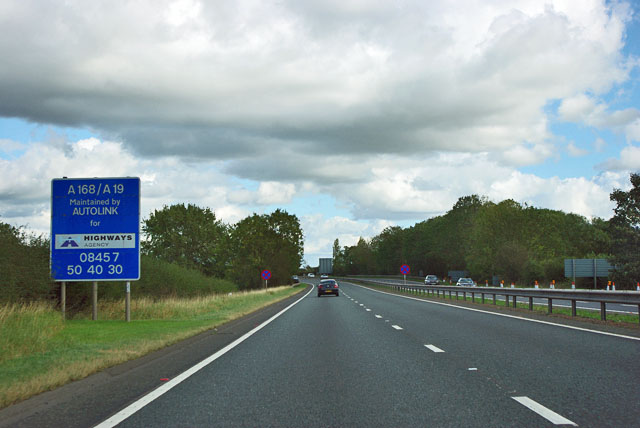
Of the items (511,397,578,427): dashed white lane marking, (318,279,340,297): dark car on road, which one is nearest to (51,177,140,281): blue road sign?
(511,397,578,427): dashed white lane marking

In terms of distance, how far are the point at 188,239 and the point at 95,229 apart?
268ft

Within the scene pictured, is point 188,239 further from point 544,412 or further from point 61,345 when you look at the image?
point 544,412

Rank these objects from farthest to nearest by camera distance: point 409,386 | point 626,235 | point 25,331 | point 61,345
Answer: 1. point 626,235
2. point 25,331
3. point 61,345
4. point 409,386

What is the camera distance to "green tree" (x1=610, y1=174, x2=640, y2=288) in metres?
55.6

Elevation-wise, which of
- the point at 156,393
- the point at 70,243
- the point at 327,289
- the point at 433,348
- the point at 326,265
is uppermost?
the point at 70,243

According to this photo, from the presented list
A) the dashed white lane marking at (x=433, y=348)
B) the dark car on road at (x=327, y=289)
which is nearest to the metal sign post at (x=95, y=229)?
the dashed white lane marking at (x=433, y=348)

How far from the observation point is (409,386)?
7.64 meters

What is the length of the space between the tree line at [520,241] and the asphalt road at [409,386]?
165 ft

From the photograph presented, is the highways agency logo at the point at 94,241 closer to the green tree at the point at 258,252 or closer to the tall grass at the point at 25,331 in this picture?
the tall grass at the point at 25,331

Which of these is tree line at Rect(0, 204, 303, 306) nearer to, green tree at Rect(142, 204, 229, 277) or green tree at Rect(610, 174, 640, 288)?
green tree at Rect(142, 204, 229, 277)

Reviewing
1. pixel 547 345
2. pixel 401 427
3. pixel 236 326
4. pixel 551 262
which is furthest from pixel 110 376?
pixel 551 262

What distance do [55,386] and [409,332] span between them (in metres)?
9.40

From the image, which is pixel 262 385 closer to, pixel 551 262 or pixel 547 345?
pixel 547 345

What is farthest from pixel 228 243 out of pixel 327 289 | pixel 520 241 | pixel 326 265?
pixel 327 289
